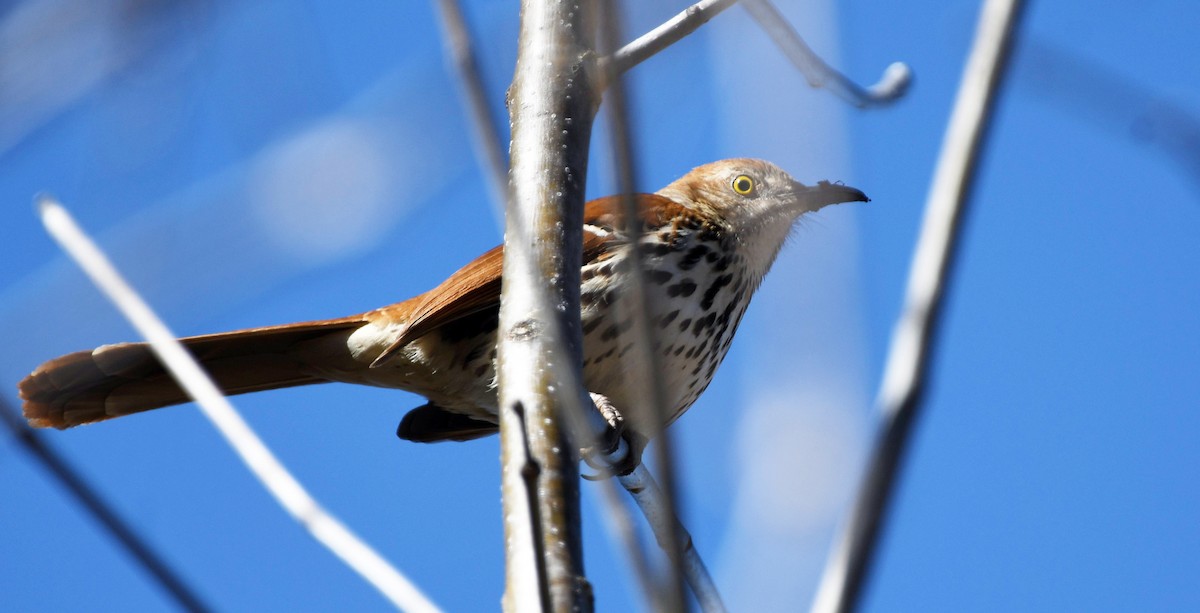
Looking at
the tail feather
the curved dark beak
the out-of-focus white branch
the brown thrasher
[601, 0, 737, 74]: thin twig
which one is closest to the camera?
the out-of-focus white branch

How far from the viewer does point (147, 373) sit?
11.5 ft

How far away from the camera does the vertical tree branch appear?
133 centimetres

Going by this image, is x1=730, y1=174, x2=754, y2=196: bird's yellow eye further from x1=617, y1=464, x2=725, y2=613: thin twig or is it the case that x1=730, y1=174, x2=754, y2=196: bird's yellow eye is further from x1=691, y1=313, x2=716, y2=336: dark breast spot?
x1=617, y1=464, x2=725, y2=613: thin twig

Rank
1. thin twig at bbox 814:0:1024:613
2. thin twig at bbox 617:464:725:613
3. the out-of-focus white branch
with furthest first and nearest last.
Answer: the out-of-focus white branch → thin twig at bbox 617:464:725:613 → thin twig at bbox 814:0:1024:613

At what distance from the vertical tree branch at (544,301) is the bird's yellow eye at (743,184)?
8.59 ft

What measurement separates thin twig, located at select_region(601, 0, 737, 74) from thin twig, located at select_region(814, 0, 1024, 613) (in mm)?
971

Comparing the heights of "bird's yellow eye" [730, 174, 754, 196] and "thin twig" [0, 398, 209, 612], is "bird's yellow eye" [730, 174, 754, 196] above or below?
above

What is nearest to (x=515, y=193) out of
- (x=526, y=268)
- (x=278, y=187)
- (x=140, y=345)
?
(x=526, y=268)

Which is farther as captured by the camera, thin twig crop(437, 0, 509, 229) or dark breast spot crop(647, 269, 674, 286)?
dark breast spot crop(647, 269, 674, 286)

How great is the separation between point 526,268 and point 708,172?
3.10 m

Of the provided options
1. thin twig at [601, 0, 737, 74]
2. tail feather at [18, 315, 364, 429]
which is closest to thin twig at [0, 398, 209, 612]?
thin twig at [601, 0, 737, 74]

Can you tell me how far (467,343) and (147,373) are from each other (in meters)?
0.96

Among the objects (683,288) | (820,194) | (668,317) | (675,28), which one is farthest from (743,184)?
(675,28)

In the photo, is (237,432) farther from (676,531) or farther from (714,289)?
(714,289)
